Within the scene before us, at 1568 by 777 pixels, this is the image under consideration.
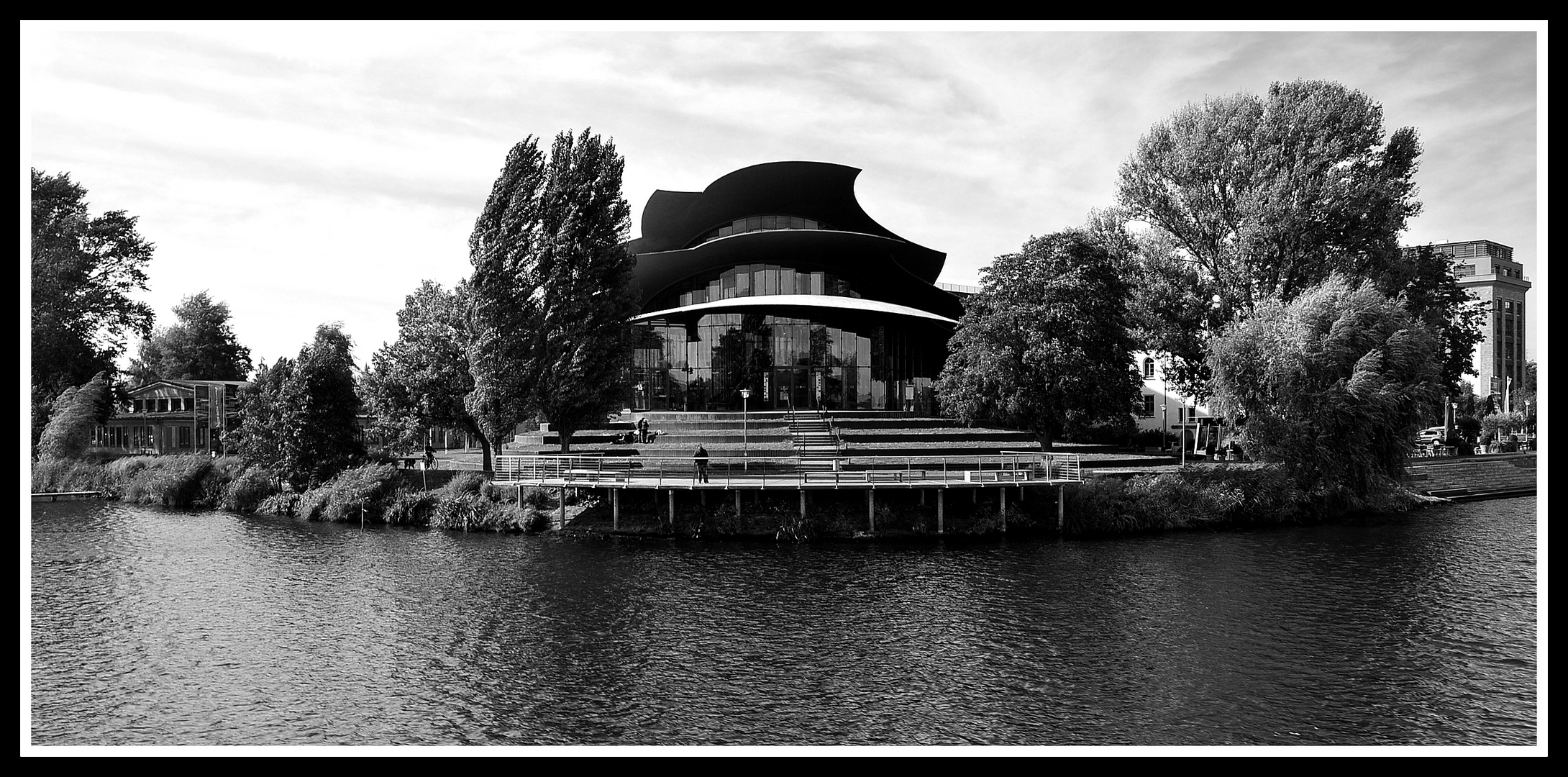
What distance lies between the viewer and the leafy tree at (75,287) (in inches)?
2023

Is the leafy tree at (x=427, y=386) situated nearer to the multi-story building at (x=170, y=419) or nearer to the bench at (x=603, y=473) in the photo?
the bench at (x=603, y=473)

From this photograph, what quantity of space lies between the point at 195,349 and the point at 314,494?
182 ft

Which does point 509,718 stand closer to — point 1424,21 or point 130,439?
point 1424,21

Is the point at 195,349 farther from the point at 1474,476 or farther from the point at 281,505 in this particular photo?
the point at 1474,476

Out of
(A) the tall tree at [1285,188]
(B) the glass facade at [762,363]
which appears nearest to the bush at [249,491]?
(B) the glass facade at [762,363]

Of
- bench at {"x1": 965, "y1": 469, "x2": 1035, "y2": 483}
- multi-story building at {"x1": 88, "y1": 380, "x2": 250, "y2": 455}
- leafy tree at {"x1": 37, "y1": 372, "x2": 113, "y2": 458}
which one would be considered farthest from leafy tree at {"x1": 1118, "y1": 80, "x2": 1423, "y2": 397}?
leafy tree at {"x1": 37, "y1": 372, "x2": 113, "y2": 458}

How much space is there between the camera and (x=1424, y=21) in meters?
6.84

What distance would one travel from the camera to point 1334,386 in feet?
116

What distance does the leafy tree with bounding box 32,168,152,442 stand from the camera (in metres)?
51.4

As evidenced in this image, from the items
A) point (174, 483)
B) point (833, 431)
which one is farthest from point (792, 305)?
point (174, 483)

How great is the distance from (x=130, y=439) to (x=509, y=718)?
62823mm

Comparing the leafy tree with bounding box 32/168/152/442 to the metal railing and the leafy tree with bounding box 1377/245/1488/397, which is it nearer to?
the metal railing

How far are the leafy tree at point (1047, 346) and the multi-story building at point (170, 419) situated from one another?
4545 centimetres

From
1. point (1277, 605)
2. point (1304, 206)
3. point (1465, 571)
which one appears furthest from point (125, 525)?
point (1304, 206)
